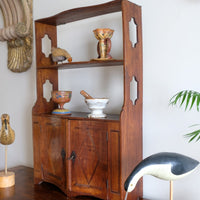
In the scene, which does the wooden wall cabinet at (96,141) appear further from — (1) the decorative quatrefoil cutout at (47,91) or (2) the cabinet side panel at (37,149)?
(1) the decorative quatrefoil cutout at (47,91)

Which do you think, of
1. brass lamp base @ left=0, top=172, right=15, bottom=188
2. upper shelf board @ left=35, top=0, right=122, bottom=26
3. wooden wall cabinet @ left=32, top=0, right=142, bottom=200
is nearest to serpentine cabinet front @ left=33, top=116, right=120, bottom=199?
wooden wall cabinet @ left=32, top=0, right=142, bottom=200

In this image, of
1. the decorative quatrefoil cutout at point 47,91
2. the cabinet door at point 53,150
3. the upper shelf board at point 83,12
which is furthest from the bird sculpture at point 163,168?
the decorative quatrefoil cutout at point 47,91

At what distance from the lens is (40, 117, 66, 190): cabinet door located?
6.19 feet

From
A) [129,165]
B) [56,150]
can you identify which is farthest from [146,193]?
[56,150]

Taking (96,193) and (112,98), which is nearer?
(96,193)

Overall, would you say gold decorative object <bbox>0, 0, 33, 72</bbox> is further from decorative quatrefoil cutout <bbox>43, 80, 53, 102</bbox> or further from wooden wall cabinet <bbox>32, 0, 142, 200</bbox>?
wooden wall cabinet <bbox>32, 0, 142, 200</bbox>

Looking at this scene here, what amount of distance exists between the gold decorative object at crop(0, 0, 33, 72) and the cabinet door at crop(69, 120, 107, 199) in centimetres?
104

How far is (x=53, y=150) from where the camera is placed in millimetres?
1959

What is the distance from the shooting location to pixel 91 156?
68.9 inches

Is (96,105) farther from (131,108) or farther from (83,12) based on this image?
(83,12)

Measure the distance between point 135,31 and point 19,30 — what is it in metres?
1.08

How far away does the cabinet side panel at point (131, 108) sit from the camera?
161 centimetres

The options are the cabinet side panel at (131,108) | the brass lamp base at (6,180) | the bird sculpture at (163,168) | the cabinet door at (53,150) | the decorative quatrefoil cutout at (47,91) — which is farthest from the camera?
the decorative quatrefoil cutout at (47,91)

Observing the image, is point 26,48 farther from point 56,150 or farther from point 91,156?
point 91,156
